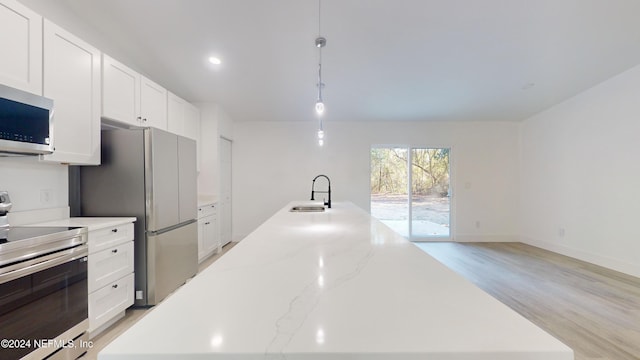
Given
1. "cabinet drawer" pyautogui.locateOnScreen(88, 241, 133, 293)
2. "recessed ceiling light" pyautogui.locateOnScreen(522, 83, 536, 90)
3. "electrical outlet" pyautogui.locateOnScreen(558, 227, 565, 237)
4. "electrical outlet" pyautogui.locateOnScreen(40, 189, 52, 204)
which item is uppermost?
"recessed ceiling light" pyautogui.locateOnScreen(522, 83, 536, 90)

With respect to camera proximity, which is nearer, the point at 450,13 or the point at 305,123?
the point at 450,13

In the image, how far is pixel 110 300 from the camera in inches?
82.8

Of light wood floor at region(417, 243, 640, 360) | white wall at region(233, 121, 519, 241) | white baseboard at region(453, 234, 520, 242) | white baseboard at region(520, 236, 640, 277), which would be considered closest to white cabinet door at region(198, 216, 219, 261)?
white wall at region(233, 121, 519, 241)

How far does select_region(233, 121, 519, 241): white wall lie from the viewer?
5047mm

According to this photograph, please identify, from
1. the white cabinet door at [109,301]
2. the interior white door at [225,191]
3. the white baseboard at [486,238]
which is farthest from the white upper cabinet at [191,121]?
the white baseboard at [486,238]

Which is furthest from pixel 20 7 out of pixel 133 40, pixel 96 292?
pixel 96 292

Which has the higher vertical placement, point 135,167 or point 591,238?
point 135,167

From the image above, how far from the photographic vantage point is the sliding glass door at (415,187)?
5145mm

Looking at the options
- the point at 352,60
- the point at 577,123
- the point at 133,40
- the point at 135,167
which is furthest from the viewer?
the point at 577,123

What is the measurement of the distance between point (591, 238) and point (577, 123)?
66.3 inches

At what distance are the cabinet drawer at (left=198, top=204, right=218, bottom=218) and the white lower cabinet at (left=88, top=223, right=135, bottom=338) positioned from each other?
50.5 inches

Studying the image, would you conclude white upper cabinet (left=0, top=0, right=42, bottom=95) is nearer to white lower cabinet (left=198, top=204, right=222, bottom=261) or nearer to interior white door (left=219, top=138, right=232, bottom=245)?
white lower cabinet (left=198, top=204, right=222, bottom=261)

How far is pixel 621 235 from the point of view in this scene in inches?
133

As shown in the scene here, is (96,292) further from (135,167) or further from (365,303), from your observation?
(365,303)
